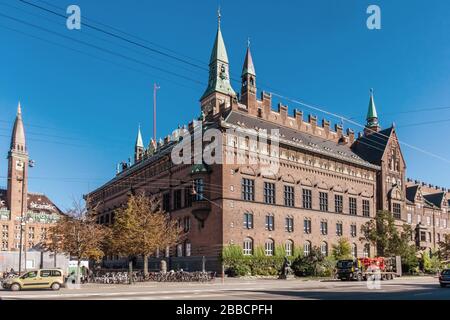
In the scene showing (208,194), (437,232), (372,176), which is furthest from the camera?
(437,232)

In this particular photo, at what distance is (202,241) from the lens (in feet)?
182

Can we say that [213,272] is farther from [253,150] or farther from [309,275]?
[253,150]

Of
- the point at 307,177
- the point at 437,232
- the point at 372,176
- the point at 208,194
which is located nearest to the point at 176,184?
the point at 208,194

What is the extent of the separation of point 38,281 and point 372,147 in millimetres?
58717

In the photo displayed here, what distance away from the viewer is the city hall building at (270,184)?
55125mm

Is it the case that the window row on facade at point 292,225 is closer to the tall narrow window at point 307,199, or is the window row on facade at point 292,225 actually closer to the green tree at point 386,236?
the tall narrow window at point 307,199

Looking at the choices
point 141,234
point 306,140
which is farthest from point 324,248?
point 141,234

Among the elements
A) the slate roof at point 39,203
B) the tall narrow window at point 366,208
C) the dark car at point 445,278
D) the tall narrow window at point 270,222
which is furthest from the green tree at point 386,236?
the slate roof at point 39,203

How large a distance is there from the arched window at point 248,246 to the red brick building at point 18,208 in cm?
9989

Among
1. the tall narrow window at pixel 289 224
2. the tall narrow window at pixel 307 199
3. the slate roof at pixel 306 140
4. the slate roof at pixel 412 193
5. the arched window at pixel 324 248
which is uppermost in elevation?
the slate roof at pixel 306 140

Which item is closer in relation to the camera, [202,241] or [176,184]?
[202,241]

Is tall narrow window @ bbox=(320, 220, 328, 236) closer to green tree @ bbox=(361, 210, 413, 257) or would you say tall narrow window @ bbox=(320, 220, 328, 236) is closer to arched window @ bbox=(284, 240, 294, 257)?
green tree @ bbox=(361, 210, 413, 257)

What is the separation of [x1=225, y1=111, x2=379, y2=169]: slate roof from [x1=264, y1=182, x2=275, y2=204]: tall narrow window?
22.0 feet
